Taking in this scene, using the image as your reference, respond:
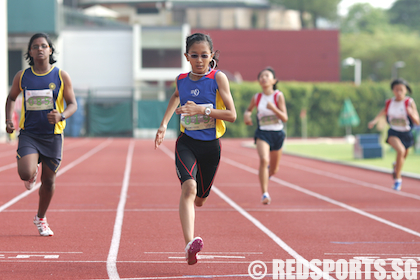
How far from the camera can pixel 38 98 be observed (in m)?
6.20

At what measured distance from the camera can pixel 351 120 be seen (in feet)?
113

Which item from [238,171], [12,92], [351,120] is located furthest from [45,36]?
[351,120]

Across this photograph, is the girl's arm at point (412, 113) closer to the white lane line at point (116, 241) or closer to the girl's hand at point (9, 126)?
the white lane line at point (116, 241)

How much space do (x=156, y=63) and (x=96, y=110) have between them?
21.8ft

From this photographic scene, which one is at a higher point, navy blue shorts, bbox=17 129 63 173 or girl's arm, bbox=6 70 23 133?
girl's arm, bbox=6 70 23 133

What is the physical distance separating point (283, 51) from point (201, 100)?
46.5m

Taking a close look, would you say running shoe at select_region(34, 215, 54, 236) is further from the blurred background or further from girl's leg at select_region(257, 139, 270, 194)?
the blurred background

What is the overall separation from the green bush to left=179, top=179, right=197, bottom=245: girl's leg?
109 ft

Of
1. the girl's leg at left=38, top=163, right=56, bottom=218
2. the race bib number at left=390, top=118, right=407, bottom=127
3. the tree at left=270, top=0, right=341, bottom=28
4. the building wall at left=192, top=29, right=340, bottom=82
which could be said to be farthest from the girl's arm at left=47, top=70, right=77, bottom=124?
the tree at left=270, top=0, right=341, bottom=28

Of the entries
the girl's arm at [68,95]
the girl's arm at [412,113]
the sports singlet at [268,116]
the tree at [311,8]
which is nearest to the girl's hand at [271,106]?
the sports singlet at [268,116]

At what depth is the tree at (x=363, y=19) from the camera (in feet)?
284

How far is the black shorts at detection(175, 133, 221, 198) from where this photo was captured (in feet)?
17.1

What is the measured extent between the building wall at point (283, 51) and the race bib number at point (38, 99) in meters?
44.8

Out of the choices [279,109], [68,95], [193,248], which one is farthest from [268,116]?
[193,248]
